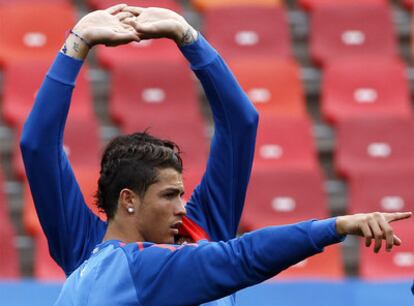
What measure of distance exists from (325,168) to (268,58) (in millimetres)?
818

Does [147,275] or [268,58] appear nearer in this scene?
[147,275]

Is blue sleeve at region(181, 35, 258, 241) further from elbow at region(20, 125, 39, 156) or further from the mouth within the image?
elbow at region(20, 125, 39, 156)

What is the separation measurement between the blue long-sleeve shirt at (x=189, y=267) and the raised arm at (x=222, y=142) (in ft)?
1.42

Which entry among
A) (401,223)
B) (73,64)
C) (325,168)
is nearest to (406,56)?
(325,168)

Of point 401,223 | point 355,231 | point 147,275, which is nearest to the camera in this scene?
point 355,231

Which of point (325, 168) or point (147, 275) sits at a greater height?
point (147, 275)

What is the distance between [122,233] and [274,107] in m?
3.74

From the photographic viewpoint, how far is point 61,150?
9.23 ft

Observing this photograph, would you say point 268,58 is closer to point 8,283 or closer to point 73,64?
point 8,283

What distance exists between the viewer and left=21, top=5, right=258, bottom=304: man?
274 centimetres

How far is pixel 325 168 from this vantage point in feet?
20.2

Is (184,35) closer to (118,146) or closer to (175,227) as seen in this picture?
(118,146)

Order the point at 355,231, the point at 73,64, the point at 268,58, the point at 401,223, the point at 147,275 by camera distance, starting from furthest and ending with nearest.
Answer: the point at 268,58 → the point at 401,223 → the point at 73,64 → the point at 147,275 → the point at 355,231

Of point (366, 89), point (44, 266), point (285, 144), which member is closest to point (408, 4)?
point (366, 89)
